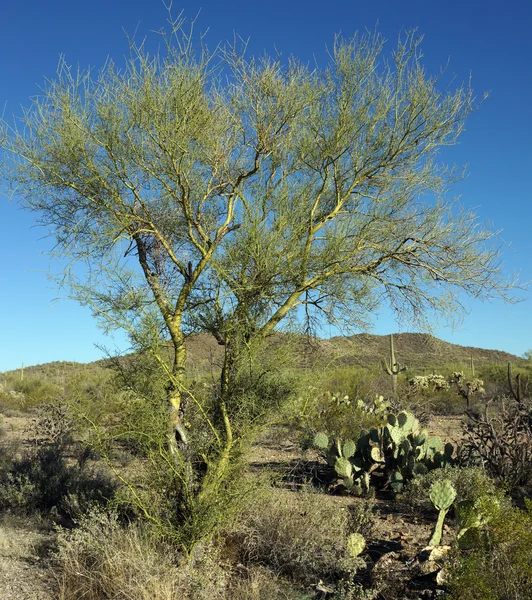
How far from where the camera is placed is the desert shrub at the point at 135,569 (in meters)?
5.55

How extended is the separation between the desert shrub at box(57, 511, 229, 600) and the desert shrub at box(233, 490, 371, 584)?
0.48 meters

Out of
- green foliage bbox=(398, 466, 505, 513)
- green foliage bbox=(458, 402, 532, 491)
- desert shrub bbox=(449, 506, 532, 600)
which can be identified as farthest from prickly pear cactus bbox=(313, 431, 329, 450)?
desert shrub bbox=(449, 506, 532, 600)

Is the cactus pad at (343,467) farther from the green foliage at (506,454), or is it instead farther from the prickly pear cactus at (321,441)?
the green foliage at (506,454)

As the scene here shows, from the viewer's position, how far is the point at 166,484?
653 centimetres

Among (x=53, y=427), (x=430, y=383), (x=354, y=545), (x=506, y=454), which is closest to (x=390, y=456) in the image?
(x=506, y=454)

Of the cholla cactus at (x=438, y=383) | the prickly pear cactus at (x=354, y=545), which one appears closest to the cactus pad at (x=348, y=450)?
the prickly pear cactus at (x=354, y=545)

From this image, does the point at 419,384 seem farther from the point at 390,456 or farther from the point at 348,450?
the point at 348,450

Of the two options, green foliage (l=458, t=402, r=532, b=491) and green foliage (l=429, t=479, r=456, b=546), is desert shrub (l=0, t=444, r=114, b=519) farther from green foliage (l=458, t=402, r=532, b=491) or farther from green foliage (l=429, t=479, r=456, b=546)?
green foliage (l=458, t=402, r=532, b=491)

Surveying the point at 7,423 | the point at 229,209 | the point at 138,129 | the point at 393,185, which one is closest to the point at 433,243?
the point at 393,185

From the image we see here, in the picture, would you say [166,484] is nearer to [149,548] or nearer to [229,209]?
[149,548]

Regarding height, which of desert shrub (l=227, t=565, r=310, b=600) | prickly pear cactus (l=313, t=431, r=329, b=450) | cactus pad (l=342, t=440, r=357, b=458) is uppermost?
prickly pear cactus (l=313, t=431, r=329, b=450)

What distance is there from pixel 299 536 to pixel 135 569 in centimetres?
180

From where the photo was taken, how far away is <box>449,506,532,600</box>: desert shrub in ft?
14.5

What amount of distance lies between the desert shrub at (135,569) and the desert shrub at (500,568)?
2268 millimetres
